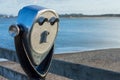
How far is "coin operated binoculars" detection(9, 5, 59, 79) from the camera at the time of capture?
239 cm

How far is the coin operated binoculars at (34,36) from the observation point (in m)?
2.39

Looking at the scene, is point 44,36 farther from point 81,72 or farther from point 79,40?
point 79,40

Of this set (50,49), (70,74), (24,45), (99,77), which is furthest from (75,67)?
(24,45)

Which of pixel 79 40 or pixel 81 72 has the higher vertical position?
pixel 81 72

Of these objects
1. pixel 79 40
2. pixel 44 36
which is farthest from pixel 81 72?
pixel 79 40

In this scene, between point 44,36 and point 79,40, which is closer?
point 44,36

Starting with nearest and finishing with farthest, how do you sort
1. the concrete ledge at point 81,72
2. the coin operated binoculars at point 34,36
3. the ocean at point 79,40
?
the coin operated binoculars at point 34,36
the concrete ledge at point 81,72
the ocean at point 79,40

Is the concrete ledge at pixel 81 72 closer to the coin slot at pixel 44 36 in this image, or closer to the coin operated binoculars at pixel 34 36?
the coin operated binoculars at pixel 34 36

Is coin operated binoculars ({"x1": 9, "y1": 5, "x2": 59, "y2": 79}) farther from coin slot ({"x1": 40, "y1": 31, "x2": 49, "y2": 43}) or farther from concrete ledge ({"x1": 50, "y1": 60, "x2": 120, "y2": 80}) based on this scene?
concrete ledge ({"x1": 50, "y1": 60, "x2": 120, "y2": 80})

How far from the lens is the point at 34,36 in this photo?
242cm

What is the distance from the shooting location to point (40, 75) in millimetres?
2619

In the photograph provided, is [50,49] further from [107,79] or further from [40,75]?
[107,79]

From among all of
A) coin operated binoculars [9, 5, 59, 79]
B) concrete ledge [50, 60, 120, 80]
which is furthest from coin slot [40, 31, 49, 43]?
concrete ledge [50, 60, 120, 80]

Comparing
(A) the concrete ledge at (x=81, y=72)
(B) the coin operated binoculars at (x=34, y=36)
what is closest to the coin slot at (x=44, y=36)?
(B) the coin operated binoculars at (x=34, y=36)
